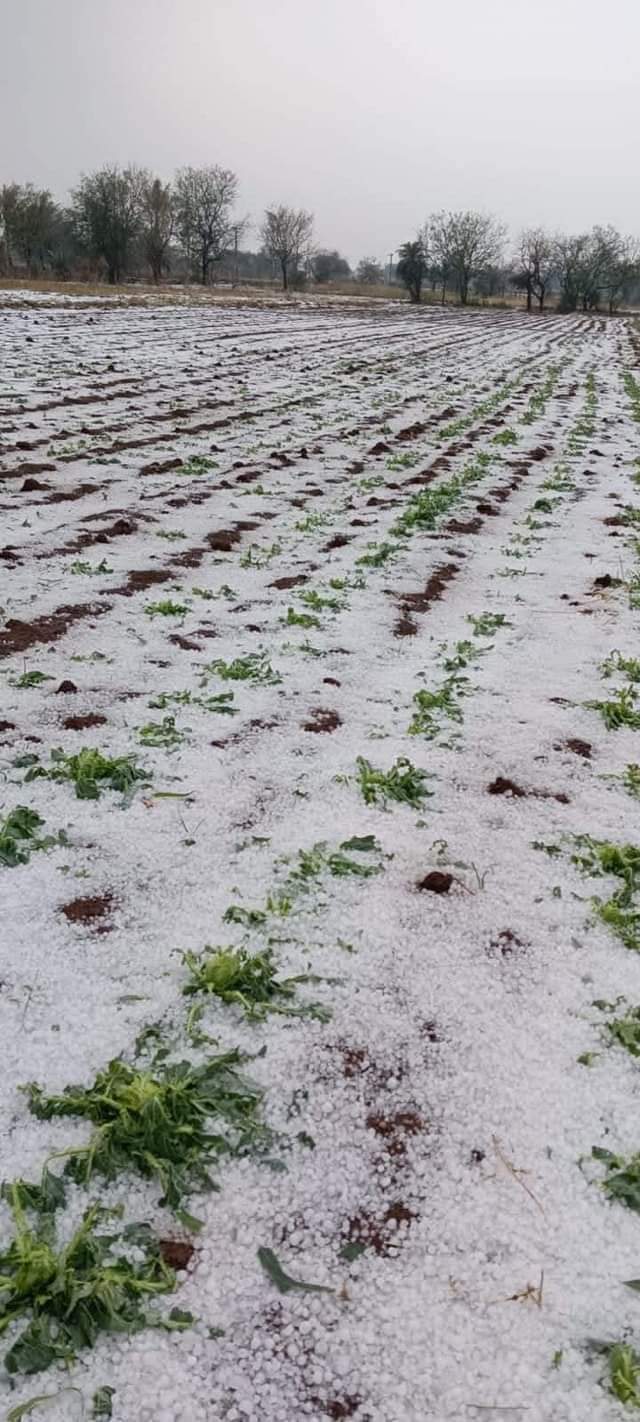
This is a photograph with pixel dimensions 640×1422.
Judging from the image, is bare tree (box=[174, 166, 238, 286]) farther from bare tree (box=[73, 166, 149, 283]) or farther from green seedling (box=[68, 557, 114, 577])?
green seedling (box=[68, 557, 114, 577])

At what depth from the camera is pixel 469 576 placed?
654cm

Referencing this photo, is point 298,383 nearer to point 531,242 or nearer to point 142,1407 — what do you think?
point 142,1407

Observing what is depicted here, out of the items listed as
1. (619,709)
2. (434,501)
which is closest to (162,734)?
(619,709)

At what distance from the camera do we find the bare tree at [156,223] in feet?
214

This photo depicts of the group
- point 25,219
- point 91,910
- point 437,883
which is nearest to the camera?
point 91,910

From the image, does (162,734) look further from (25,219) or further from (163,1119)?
(25,219)

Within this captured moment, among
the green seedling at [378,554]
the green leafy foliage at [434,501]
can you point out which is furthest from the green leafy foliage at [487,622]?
the green leafy foliage at [434,501]

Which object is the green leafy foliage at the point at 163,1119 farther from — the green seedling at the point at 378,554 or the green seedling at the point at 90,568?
the green seedling at the point at 378,554

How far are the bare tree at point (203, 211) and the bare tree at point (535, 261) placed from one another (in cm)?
2842

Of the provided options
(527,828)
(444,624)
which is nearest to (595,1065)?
(527,828)

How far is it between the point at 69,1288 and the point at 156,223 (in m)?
76.1

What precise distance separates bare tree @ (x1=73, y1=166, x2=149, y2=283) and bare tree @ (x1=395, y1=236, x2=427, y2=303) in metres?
23.6

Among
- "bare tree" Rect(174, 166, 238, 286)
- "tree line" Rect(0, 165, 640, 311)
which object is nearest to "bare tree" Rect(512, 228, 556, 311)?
"tree line" Rect(0, 165, 640, 311)

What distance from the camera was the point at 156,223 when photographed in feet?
217
